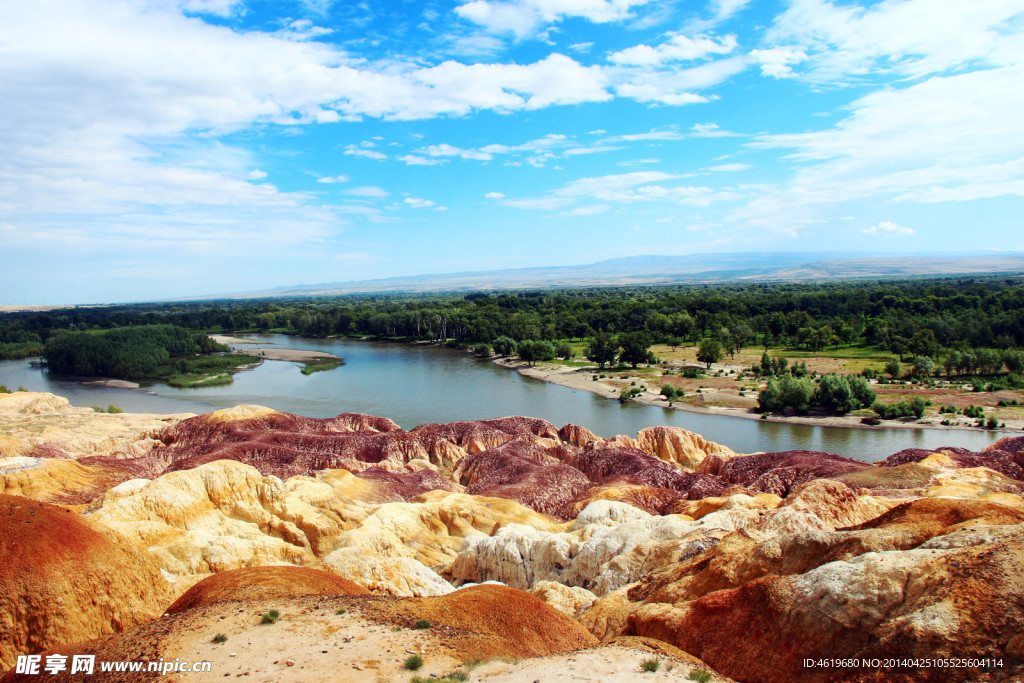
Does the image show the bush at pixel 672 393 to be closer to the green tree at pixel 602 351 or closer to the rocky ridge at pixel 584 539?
the green tree at pixel 602 351

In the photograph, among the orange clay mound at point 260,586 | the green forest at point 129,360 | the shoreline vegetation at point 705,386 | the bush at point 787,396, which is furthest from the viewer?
the green forest at point 129,360

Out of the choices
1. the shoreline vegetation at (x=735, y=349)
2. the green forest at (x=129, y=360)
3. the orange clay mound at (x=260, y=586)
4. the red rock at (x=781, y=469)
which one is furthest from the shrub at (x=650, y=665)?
the green forest at (x=129, y=360)

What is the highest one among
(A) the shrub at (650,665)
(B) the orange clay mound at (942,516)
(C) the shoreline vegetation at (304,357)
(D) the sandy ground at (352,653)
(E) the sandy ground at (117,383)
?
(B) the orange clay mound at (942,516)

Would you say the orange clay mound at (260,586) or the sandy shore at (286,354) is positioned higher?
A: the orange clay mound at (260,586)

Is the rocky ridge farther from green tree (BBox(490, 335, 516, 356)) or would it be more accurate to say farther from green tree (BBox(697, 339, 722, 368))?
green tree (BBox(490, 335, 516, 356))

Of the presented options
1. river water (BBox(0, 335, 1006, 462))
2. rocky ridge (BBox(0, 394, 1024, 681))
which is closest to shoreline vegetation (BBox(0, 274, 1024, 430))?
river water (BBox(0, 335, 1006, 462))
